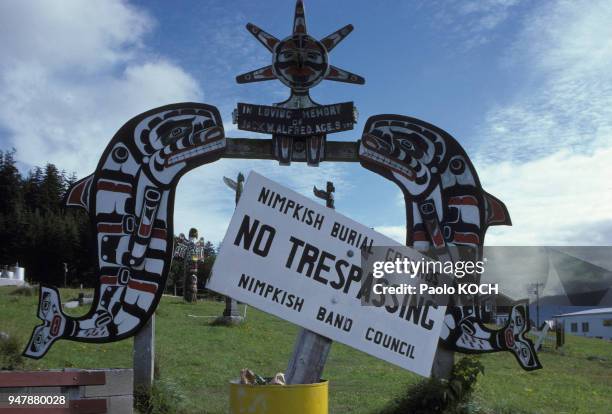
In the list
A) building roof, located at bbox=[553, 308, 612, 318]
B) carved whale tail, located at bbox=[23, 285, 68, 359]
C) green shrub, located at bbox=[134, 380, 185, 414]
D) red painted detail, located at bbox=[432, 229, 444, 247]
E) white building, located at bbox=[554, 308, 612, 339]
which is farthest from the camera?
building roof, located at bbox=[553, 308, 612, 318]

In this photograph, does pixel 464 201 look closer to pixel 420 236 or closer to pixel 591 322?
pixel 420 236

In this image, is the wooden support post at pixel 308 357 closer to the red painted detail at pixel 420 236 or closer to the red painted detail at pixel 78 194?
the red painted detail at pixel 420 236

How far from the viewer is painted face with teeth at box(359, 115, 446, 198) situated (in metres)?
8.48

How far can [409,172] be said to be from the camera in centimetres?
851

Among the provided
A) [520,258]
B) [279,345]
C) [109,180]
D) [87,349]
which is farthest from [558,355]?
[109,180]

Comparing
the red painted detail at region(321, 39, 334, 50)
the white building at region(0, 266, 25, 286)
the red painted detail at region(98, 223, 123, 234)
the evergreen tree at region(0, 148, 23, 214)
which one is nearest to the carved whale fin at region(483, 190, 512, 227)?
the red painted detail at region(321, 39, 334, 50)

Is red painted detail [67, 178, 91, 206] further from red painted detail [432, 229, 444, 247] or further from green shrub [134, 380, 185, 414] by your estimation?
red painted detail [432, 229, 444, 247]

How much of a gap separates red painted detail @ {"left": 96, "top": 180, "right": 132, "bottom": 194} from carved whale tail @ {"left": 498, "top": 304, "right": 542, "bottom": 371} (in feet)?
18.6

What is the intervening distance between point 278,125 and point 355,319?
18.1 ft

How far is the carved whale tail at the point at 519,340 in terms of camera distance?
792cm

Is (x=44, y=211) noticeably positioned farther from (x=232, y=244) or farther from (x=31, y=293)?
(x=232, y=244)

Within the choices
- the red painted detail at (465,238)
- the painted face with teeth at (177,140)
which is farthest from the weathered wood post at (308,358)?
the red painted detail at (465,238)

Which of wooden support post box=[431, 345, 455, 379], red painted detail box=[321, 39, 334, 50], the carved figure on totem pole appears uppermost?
red painted detail box=[321, 39, 334, 50]

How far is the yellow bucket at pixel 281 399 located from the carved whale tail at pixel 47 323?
187 inches
